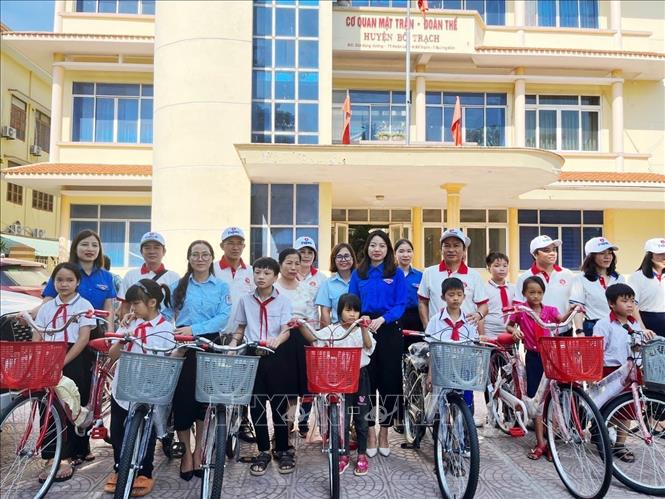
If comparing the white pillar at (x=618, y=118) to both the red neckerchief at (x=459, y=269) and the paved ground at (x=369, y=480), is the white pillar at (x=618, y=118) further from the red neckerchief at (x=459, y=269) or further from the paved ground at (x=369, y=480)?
the paved ground at (x=369, y=480)

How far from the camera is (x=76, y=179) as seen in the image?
1373cm

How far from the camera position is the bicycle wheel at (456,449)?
9.72 feet

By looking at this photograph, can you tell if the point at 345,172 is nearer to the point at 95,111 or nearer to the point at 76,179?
the point at 76,179

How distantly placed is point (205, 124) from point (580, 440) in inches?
429

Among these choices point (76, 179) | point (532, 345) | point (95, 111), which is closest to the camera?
point (532, 345)

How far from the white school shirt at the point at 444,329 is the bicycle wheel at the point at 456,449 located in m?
0.42

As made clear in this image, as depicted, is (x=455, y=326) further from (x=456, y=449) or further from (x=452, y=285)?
(x=456, y=449)

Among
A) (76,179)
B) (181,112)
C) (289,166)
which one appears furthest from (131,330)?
(76,179)

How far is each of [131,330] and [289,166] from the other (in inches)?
291


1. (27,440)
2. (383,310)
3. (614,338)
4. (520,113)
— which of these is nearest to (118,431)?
(27,440)

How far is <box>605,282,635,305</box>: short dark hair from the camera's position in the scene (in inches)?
145

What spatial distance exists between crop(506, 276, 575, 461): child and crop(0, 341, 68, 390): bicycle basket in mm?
3183

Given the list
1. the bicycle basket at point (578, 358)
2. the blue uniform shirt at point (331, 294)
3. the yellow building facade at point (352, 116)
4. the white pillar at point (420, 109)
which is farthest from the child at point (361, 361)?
the white pillar at point (420, 109)

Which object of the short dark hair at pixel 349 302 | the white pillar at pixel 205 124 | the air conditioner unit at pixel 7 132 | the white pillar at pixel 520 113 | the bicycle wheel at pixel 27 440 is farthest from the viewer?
the air conditioner unit at pixel 7 132
